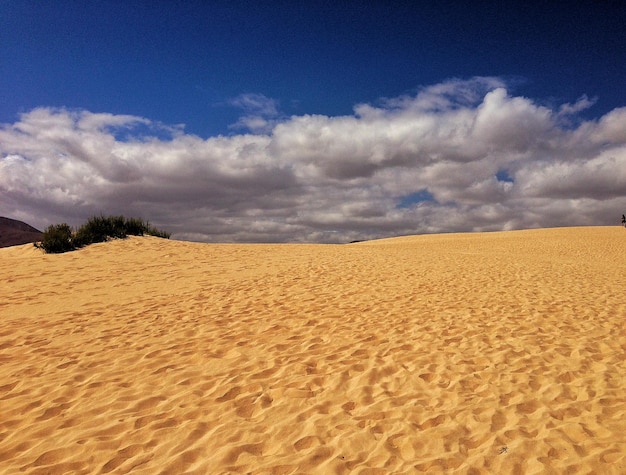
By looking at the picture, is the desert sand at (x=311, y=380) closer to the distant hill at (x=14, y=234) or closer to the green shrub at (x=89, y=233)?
the green shrub at (x=89, y=233)

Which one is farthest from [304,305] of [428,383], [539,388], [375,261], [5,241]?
[5,241]

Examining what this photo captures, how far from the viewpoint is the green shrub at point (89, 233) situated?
73.3 ft

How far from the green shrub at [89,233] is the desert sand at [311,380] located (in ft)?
31.0

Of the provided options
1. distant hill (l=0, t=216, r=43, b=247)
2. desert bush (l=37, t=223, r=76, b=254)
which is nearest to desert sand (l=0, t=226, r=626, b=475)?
desert bush (l=37, t=223, r=76, b=254)

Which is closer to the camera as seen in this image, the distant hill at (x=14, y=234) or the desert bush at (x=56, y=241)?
the desert bush at (x=56, y=241)

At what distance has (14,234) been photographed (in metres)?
81.9

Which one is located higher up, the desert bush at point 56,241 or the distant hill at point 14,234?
the distant hill at point 14,234

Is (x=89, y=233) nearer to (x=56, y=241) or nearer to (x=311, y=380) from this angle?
(x=56, y=241)

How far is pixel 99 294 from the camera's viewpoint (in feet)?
43.0

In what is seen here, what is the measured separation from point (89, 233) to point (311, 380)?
23066 mm

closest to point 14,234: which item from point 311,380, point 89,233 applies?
point 89,233

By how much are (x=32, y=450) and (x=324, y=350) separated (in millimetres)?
4793

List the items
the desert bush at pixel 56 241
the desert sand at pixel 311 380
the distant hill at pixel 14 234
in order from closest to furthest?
the desert sand at pixel 311 380, the desert bush at pixel 56 241, the distant hill at pixel 14 234

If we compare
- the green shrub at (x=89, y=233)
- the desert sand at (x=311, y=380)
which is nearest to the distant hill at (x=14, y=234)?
the green shrub at (x=89, y=233)
